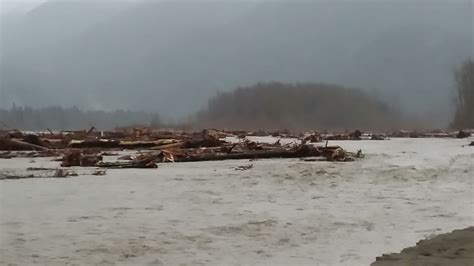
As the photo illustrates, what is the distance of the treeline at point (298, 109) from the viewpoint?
Answer: 44000 mm

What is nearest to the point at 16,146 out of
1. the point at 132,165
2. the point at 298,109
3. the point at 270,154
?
the point at 132,165

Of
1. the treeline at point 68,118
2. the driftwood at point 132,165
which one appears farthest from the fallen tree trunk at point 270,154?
the treeline at point 68,118

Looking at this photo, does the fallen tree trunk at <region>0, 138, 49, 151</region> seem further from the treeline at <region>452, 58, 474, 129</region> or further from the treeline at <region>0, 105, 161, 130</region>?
the treeline at <region>452, 58, 474, 129</region>

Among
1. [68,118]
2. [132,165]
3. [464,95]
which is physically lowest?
[132,165]

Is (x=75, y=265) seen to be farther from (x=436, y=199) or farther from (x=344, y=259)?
(x=436, y=199)

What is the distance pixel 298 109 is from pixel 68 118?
752 inches

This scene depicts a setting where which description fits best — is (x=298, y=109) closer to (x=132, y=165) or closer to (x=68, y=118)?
(x=68, y=118)

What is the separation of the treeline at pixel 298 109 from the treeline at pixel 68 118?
5516 millimetres

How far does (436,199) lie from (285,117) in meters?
42.4

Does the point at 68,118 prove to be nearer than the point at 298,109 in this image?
No

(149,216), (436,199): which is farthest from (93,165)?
(436,199)

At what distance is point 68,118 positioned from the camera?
5078cm

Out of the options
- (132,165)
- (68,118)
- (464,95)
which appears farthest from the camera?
(68,118)

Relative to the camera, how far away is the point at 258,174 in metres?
8.61
